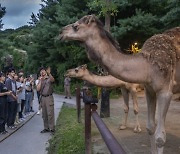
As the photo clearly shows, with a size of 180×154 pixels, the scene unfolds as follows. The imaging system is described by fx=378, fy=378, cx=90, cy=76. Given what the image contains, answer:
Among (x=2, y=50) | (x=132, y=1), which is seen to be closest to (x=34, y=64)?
(x=2, y=50)

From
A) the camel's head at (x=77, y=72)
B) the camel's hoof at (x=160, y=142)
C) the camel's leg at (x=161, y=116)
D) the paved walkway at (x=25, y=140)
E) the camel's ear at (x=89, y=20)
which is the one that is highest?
the camel's ear at (x=89, y=20)

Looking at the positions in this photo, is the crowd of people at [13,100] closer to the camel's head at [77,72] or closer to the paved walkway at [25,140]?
the paved walkway at [25,140]

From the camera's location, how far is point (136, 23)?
966 inches

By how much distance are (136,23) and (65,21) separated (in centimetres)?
607

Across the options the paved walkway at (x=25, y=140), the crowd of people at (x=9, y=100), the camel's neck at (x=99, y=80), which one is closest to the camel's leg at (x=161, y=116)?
the camel's neck at (x=99, y=80)

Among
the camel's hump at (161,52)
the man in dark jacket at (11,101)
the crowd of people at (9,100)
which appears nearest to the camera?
the camel's hump at (161,52)

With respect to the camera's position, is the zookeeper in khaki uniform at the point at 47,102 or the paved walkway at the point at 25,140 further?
the zookeeper in khaki uniform at the point at 47,102

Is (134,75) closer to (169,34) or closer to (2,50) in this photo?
(169,34)

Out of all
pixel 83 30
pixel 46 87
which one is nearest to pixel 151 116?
pixel 83 30

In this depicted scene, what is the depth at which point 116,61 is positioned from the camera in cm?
584

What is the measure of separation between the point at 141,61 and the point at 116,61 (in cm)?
48

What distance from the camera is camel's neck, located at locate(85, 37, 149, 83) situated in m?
5.78

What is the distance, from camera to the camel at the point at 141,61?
5812 millimetres

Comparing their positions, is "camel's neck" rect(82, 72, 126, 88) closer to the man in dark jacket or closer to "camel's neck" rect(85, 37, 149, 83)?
"camel's neck" rect(85, 37, 149, 83)
